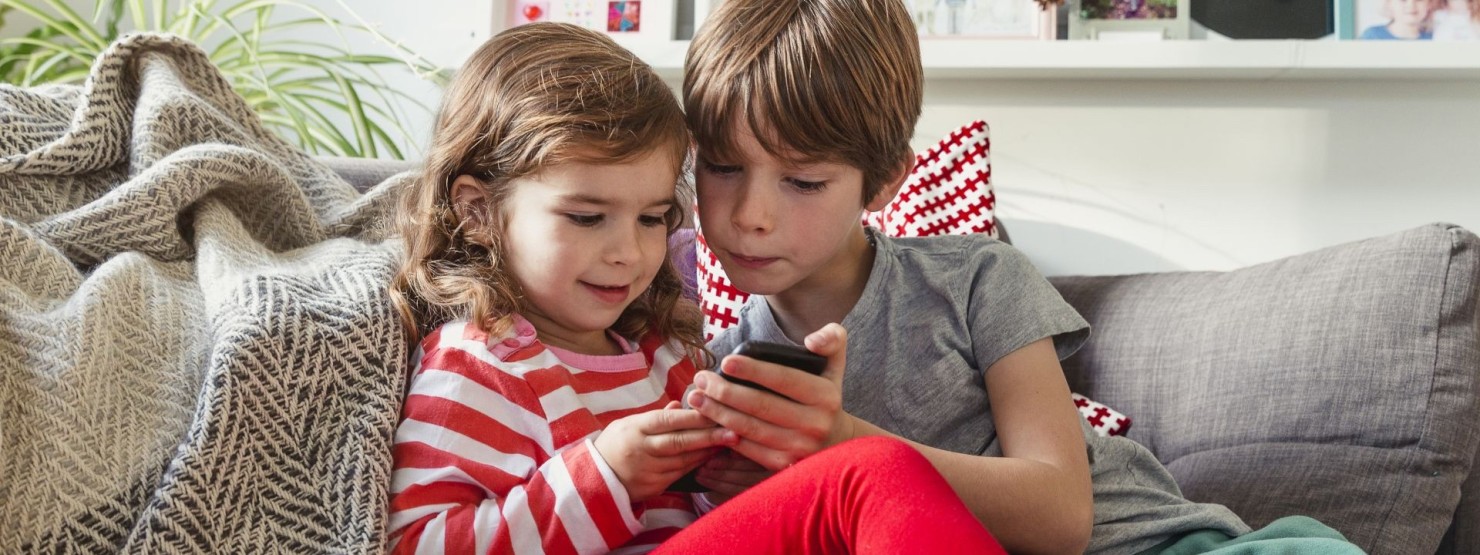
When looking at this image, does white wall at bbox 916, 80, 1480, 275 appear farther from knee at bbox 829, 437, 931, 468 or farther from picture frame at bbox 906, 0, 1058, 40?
knee at bbox 829, 437, 931, 468

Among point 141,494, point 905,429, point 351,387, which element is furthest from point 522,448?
point 905,429

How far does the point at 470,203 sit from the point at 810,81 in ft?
1.00

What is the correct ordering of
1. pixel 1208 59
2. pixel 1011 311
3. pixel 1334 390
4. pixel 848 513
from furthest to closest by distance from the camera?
pixel 1208 59, pixel 1334 390, pixel 1011 311, pixel 848 513

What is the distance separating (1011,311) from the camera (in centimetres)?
113

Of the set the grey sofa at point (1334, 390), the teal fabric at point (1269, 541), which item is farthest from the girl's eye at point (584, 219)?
the grey sofa at point (1334, 390)

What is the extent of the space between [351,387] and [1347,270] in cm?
103

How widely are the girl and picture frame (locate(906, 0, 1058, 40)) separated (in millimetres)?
997

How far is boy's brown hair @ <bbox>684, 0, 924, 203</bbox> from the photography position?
105 centimetres

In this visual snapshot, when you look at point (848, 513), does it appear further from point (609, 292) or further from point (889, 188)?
point (889, 188)

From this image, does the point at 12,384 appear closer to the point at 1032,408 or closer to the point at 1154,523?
the point at 1032,408

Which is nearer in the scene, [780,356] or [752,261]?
[780,356]

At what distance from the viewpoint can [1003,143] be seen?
81.0 inches

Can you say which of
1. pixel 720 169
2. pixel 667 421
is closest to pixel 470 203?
pixel 720 169

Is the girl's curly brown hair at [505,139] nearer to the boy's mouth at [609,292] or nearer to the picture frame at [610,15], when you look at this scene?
the boy's mouth at [609,292]
